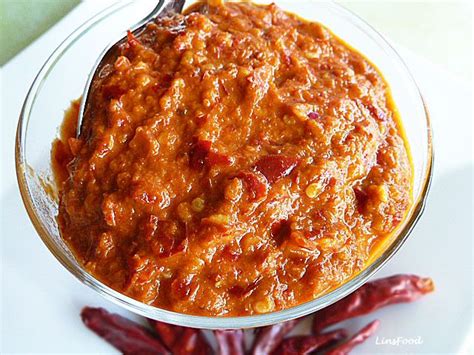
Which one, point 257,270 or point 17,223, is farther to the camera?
point 17,223

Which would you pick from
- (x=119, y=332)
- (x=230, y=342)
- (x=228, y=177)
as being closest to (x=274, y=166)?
(x=228, y=177)

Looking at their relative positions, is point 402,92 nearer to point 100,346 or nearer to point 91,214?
point 91,214

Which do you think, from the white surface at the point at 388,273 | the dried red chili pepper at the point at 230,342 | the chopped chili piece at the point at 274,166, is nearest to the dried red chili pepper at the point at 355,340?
the white surface at the point at 388,273

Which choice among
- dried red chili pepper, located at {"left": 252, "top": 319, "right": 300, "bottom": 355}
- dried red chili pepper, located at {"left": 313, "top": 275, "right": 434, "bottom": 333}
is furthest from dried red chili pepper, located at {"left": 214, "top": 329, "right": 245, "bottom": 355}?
dried red chili pepper, located at {"left": 313, "top": 275, "right": 434, "bottom": 333}

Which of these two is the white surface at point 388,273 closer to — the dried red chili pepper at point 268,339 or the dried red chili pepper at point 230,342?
the dried red chili pepper at point 268,339

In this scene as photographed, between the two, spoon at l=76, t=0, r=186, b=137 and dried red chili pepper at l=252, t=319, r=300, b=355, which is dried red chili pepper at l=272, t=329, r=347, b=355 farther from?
spoon at l=76, t=0, r=186, b=137

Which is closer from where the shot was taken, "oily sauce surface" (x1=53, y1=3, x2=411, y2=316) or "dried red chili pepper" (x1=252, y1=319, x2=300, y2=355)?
"oily sauce surface" (x1=53, y1=3, x2=411, y2=316)

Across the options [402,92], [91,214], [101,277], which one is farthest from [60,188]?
[402,92]

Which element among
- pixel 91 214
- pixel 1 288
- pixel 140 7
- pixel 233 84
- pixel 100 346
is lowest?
pixel 100 346
